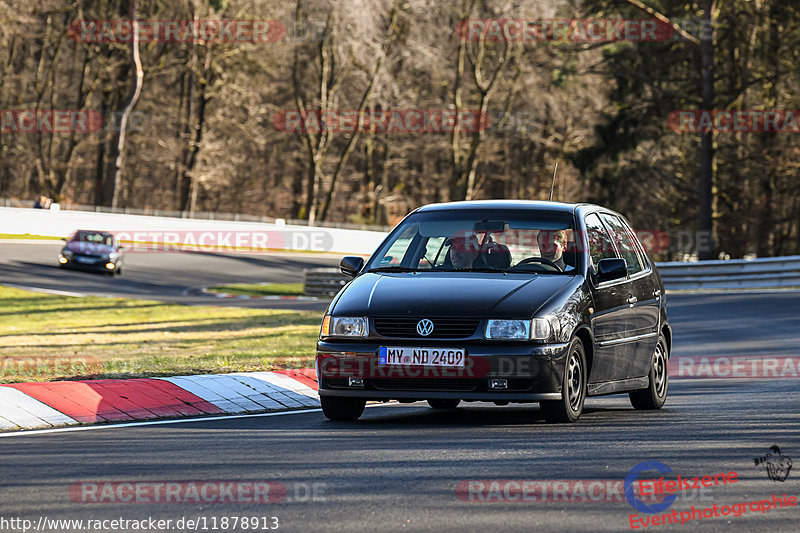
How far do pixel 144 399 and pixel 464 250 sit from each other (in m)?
2.77

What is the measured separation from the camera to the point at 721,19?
131ft

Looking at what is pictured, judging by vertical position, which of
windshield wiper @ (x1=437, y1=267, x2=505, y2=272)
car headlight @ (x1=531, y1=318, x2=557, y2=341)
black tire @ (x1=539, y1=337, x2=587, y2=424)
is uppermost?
windshield wiper @ (x1=437, y1=267, x2=505, y2=272)

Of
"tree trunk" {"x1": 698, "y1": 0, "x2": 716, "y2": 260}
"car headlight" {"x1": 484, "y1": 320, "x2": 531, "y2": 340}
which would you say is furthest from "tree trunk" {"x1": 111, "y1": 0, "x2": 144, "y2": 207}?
"car headlight" {"x1": 484, "y1": 320, "x2": 531, "y2": 340}

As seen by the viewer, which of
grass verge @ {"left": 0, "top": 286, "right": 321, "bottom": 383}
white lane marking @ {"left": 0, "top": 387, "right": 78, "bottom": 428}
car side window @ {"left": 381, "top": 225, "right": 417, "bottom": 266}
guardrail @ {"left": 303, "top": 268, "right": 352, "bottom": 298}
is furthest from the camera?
guardrail @ {"left": 303, "top": 268, "right": 352, "bottom": 298}

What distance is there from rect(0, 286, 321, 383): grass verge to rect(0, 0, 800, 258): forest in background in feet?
55.7

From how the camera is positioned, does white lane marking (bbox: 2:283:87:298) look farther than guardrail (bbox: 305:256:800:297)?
Yes

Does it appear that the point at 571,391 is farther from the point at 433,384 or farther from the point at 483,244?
the point at 483,244

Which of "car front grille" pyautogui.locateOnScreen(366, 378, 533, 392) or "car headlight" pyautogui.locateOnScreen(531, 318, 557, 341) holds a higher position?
"car headlight" pyautogui.locateOnScreen(531, 318, 557, 341)

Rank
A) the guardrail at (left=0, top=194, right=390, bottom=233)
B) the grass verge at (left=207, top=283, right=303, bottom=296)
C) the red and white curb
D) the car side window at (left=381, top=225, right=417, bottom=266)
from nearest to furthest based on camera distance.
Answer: the red and white curb → the car side window at (left=381, top=225, right=417, bottom=266) → the grass verge at (left=207, top=283, right=303, bottom=296) → the guardrail at (left=0, top=194, right=390, bottom=233)

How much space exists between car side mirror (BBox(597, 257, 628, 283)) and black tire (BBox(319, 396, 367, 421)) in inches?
82.5

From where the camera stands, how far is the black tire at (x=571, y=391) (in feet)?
28.2

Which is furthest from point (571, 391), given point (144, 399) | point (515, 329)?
point (144, 399)

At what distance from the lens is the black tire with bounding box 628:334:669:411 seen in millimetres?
10523

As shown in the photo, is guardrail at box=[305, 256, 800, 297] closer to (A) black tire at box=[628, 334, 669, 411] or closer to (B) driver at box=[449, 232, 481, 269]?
(A) black tire at box=[628, 334, 669, 411]
